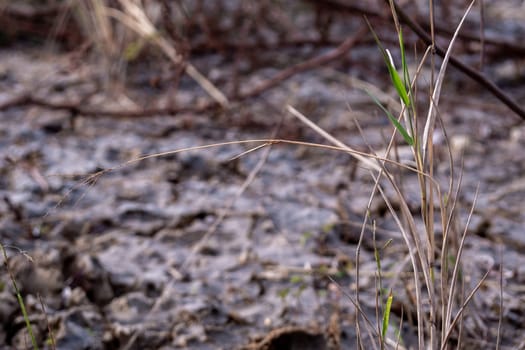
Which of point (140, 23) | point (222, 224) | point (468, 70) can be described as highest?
point (468, 70)

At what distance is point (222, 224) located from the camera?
1.85m

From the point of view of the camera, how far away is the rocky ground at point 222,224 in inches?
52.6

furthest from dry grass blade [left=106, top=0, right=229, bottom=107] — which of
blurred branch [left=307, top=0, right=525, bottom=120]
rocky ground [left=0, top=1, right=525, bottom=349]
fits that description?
blurred branch [left=307, top=0, right=525, bottom=120]

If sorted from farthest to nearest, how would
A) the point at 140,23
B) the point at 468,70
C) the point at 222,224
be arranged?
the point at 140,23 < the point at 222,224 < the point at 468,70

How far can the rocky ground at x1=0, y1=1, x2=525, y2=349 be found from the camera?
133 centimetres

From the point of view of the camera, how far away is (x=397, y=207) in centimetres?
187

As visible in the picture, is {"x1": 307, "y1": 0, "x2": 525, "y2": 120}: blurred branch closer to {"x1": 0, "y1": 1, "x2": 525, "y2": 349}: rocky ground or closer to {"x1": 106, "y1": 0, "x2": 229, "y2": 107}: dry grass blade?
{"x1": 0, "y1": 1, "x2": 525, "y2": 349}: rocky ground

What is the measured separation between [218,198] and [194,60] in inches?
54.7

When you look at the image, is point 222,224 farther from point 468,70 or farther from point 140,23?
point 140,23

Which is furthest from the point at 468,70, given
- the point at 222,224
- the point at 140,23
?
the point at 140,23

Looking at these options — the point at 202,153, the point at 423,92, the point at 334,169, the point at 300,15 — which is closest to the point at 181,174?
the point at 202,153

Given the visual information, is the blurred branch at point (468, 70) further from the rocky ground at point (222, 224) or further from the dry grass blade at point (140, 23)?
the dry grass blade at point (140, 23)

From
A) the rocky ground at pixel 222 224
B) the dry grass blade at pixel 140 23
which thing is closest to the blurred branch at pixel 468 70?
the rocky ground at pixel 222 224

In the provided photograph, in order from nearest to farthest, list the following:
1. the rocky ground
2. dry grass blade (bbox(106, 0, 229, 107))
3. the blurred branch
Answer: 1. the blurred branch
2. the rocky ground
3. dry grass blade (bbox(106, 0, 229, 107))
